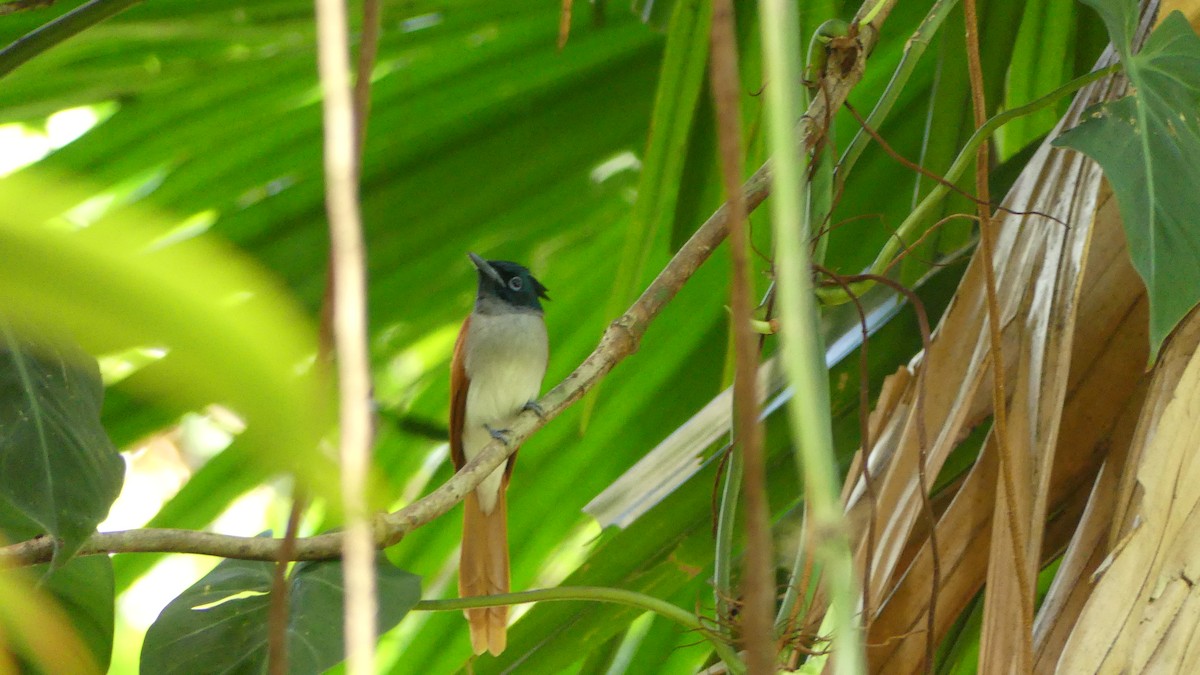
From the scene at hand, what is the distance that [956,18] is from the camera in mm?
1513

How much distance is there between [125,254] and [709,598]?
154cm

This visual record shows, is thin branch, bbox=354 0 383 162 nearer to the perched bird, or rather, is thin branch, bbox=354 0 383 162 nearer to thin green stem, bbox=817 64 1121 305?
thin green stem, bbox=817 64 1121 305

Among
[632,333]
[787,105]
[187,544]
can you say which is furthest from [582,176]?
[787,105]

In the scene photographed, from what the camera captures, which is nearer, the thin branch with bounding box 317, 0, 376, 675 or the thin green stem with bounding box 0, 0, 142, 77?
the thin branch with bounding box 317, 0, 376, 675

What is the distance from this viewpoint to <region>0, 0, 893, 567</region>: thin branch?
104cm

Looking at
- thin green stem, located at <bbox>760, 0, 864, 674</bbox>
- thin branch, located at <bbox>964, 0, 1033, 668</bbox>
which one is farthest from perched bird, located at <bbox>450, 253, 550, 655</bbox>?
thin green stem, located at <bbox>760, 0, 864, 674</bbox>

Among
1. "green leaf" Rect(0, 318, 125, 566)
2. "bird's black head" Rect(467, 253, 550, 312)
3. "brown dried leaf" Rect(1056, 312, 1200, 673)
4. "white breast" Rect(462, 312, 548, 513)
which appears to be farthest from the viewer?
"bird's black head" Rect(467, 253, 550, 312)

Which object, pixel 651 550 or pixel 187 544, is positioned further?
pixel 651 550

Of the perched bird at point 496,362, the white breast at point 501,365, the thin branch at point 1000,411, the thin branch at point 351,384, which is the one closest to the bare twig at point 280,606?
the thin branch at point 351,384

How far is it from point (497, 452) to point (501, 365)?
1.76 metres

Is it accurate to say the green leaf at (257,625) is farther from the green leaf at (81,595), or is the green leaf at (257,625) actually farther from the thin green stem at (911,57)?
the thin green stem at (911,57)

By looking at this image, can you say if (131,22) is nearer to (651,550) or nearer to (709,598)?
(651,550)

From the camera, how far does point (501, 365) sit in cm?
307

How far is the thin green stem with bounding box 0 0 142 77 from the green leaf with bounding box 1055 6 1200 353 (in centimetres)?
93
